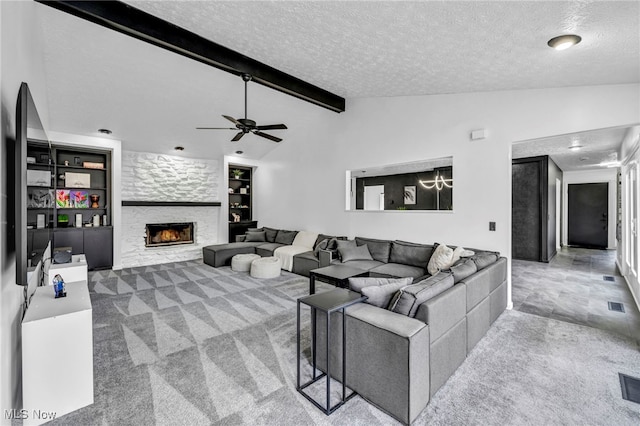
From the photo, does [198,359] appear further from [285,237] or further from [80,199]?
[80,199]

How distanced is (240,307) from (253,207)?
4.98 metres

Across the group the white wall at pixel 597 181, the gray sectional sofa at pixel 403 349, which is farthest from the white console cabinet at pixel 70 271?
the white wall at pixel 597 181

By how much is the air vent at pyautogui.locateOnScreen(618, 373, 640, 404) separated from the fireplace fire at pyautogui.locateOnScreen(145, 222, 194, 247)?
24.6ft

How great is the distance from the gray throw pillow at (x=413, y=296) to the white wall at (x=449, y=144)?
2242 millimetres

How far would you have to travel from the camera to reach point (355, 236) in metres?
5.68

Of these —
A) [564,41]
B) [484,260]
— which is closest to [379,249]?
[484,260]

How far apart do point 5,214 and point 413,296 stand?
246cm

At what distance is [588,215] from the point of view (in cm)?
885

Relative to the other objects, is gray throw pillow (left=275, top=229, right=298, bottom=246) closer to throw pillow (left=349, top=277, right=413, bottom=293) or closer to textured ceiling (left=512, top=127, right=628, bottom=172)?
throw pillow (left=349, top=277, right=413, bottom=293)

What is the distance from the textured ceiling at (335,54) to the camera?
207 centimetres

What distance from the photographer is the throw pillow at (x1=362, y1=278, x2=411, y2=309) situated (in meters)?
2.20

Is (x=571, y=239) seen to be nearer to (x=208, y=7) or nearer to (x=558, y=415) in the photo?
(x=558, y=415)

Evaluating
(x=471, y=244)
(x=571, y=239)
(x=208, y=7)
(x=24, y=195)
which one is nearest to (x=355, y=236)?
(x=471, y=244)

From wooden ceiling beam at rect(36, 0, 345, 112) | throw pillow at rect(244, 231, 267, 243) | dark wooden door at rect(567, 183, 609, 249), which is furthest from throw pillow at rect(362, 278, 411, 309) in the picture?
dark wooden door at rect(567, 183, 609, 249)
